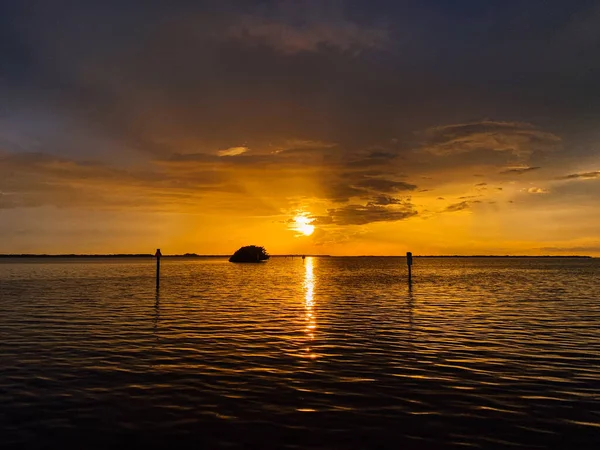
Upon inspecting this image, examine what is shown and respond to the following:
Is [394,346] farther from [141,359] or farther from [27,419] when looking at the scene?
[27,419]

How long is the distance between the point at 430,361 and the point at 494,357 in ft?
9.22

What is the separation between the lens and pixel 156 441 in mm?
9188

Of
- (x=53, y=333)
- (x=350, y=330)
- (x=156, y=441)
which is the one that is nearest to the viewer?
(x=156, y=441)

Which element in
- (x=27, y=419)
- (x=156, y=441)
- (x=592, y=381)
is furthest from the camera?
(x=592, y=381)

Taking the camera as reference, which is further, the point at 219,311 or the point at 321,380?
the point at 219,311

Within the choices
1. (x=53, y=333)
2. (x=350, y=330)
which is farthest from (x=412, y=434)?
(x=53, y=333)

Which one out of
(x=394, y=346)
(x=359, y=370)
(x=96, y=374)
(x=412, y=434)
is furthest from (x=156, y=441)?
(x=394, y=346)

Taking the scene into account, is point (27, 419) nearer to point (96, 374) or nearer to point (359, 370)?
point (96, 374)

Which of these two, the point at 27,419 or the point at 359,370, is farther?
the point at 359,370

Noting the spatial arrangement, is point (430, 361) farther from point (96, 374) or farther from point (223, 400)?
point (96, 374)

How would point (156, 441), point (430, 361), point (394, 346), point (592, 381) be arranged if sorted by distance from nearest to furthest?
1. point (156, 441)
2. point (592, 381)
3. point (430, 361)
4. point (394, 346)

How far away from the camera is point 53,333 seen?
2277cm

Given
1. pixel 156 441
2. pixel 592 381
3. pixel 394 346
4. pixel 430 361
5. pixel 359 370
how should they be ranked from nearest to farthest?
pixel 156 441 < pixel 592 381 < pixel 359 370 < pixel 430 361 < pixel 394 346

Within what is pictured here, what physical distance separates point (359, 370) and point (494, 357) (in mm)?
5885
